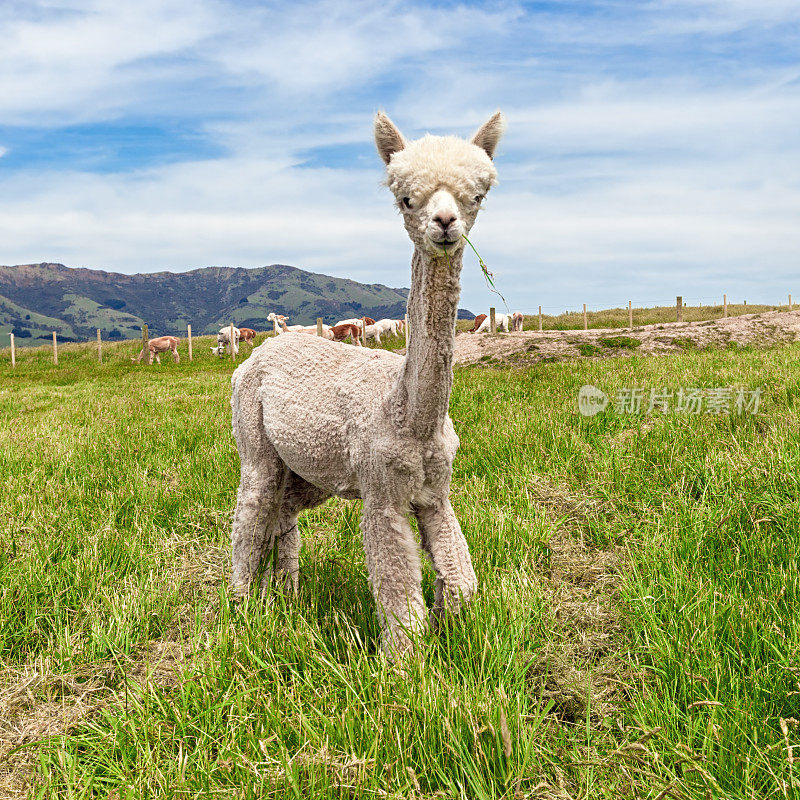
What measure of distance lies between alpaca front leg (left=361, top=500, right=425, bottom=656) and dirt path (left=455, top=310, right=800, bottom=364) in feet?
31.5

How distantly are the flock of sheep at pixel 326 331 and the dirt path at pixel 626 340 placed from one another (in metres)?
8.37

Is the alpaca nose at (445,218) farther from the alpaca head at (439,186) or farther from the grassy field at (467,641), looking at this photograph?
the grassy field at (467,641)

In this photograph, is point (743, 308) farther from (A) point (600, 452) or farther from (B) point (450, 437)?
(B) point (450, 437)

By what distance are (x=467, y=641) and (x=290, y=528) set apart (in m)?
1.50

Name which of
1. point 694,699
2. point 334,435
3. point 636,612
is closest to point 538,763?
point 694,699

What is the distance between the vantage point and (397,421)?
2.51 m

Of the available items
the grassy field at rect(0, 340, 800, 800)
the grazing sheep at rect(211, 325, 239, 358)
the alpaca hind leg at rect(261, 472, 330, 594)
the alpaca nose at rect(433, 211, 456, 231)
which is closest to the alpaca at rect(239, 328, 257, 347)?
the grazing sheep at rect(211, 325, 239, 358)

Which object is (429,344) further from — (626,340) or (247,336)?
(247,336)

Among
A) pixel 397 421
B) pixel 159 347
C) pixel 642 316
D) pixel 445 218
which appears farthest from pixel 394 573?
pixel 642 316

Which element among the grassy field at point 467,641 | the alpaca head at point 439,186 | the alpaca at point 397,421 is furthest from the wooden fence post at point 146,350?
the alpaca head at point 439,186

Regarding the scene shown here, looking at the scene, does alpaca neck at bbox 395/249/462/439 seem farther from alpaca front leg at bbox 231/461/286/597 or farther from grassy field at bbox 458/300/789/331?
grassy field at bbox 458/300/789/331

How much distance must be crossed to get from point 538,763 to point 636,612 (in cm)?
101

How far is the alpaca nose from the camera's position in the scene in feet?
6.65

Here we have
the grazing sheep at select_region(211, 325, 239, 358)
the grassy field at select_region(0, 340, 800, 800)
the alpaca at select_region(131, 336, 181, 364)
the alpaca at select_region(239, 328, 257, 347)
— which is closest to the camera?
the grassy field at select_region(0, 340, 800, 800)
